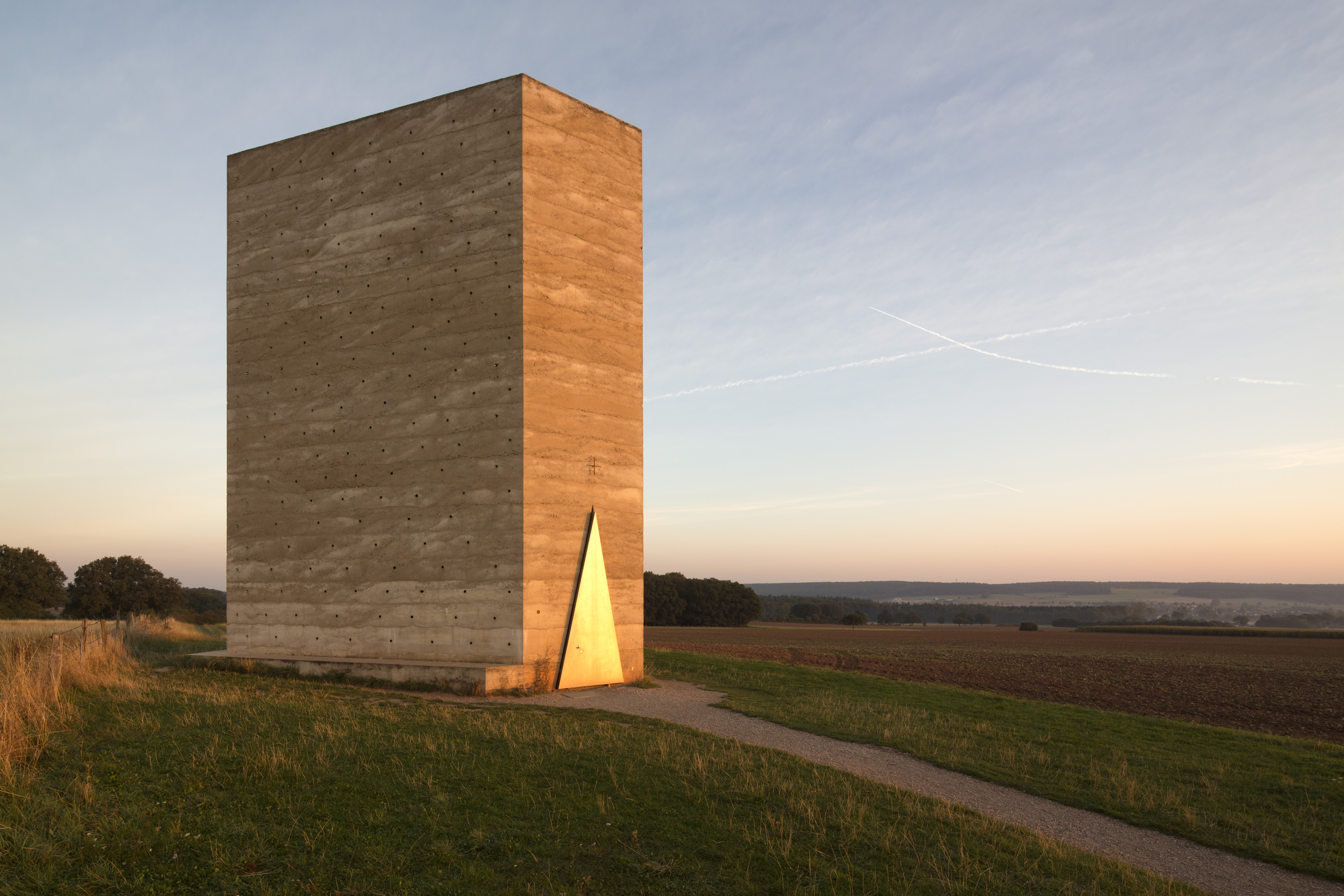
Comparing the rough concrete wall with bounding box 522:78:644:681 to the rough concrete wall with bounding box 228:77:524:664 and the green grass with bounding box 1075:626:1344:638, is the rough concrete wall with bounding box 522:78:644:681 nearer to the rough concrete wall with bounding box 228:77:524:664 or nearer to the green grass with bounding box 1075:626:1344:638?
the rough concrete wall with bounding box 228:77:524:664

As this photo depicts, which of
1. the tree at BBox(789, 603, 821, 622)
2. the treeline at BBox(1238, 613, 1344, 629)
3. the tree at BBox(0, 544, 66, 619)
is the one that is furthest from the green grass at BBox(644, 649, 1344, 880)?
the treeline at BBox(1238, 613, 1344, 629)

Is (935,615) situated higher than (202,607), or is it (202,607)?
(202,607)

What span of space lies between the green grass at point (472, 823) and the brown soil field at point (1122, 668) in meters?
16.5

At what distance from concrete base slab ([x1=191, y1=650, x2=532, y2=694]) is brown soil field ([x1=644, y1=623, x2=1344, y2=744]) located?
1530 centimetres

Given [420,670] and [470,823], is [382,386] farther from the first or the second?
[470,823]

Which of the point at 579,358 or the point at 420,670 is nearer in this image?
the point at 420,670

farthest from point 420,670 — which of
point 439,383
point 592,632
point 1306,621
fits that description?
point 1306,621

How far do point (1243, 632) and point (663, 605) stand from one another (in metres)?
58.8

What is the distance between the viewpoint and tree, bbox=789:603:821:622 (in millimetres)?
134375

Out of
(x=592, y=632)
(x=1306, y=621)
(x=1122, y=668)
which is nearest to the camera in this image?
(x=592, y=632)

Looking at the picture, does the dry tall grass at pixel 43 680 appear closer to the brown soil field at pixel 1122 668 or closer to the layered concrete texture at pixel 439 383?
the layered concrete texture at pixel 439 383

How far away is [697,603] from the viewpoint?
97.0 metres

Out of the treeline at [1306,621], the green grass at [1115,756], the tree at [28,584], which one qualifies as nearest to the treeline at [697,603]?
the tree at [28,584]

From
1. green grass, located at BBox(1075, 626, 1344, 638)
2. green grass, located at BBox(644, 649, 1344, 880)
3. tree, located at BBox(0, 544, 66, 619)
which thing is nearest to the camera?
green grass, located at BBox(644, 649, 1344, 880)
